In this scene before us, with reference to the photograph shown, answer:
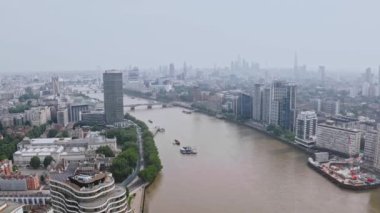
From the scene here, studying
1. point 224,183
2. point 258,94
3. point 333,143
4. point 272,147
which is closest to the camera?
point 224,183

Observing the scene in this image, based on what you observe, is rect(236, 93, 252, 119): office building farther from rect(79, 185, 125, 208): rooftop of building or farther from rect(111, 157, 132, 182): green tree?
rect(79, 185, 125, 208): rooftop of building

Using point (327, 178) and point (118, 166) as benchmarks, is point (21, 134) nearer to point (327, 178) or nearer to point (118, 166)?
point (118, 166)

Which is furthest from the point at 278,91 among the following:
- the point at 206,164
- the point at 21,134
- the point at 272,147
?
the point at 21,134

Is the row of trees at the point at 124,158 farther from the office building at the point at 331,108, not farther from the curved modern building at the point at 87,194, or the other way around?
the office building at the point at 331,108

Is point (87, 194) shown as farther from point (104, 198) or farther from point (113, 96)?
point (113, 96)

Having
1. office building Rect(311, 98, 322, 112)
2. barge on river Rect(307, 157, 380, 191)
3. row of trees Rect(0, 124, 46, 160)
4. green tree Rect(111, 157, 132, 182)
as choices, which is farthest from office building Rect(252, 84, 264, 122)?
row of trees Rect(0, 124, 46, 160)

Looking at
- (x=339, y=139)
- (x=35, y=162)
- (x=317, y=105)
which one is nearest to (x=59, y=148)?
(x=35, y=162)
